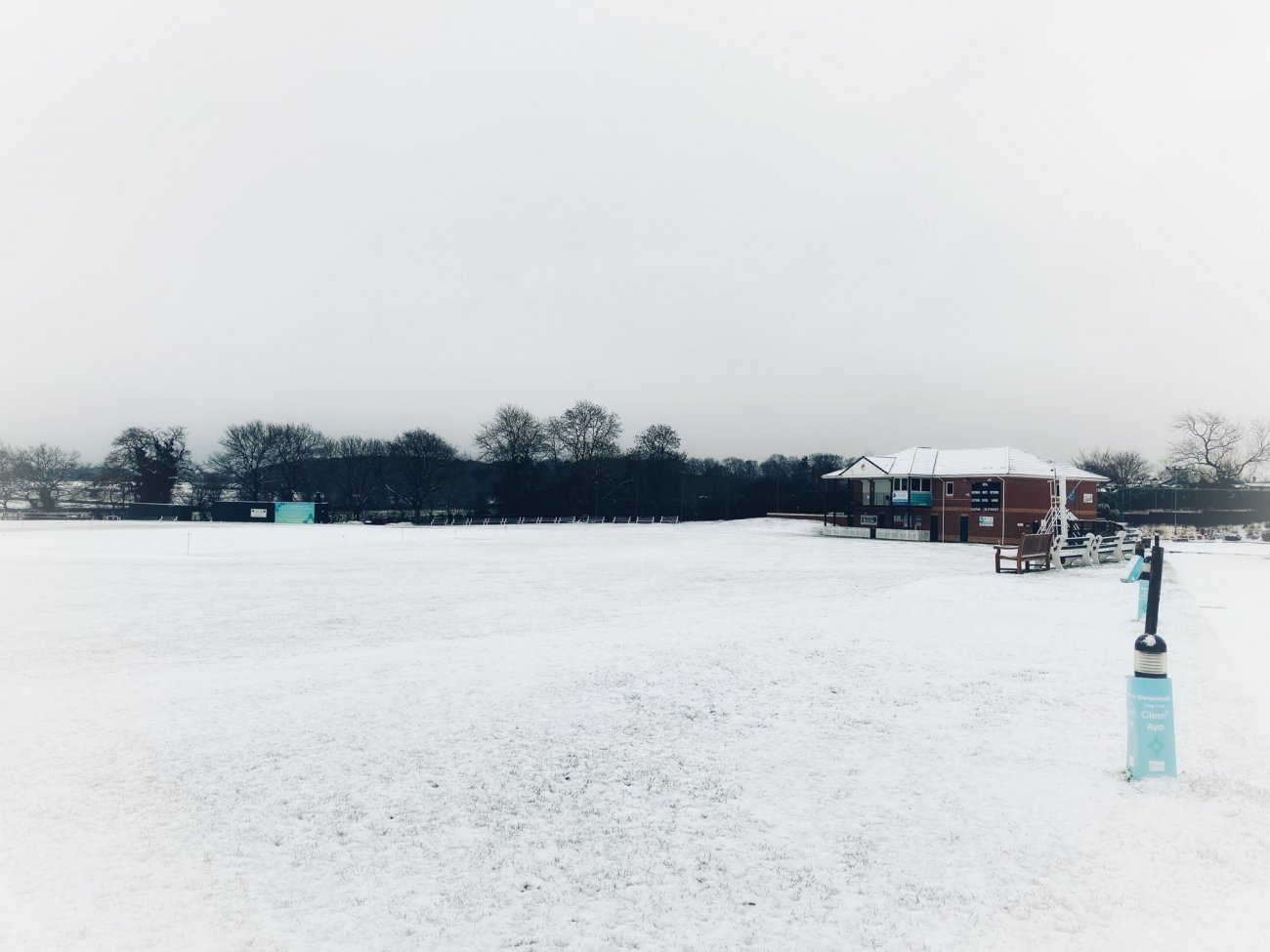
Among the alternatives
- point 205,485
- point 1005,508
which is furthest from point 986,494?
point 205,485

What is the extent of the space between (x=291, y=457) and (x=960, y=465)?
292 ft

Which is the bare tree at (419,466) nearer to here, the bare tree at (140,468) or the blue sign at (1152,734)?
the bare tree at (140,468)

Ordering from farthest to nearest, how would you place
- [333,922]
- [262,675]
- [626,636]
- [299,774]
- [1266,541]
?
[1266,541]
[626,636]
[262,675]
[299,774]
[333,922]

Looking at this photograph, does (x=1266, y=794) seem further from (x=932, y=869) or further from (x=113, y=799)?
(x=113, y=799)

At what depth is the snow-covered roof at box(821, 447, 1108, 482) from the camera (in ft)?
197

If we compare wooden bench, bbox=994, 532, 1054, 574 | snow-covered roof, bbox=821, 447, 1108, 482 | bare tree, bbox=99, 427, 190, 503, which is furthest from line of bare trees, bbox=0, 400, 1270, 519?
wooden bench, bbox=994, 532, 1054, 574

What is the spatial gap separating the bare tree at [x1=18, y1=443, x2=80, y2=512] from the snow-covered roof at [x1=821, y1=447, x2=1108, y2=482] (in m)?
99.6

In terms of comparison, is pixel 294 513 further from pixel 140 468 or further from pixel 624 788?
pixel 624 788

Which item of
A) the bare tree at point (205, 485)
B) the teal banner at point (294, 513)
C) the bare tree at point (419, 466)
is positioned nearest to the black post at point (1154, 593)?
the teal banner at point (294, 513)

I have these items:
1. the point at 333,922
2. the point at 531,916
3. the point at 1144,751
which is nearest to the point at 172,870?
the point at 333,922

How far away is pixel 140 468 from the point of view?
105m

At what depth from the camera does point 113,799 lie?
23.7ft

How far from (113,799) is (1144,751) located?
31.0 feet

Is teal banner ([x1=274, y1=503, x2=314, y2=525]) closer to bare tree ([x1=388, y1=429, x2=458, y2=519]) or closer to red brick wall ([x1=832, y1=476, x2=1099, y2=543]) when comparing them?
bare tree ([x1=388, y1=429, x2=458, y2=519])
